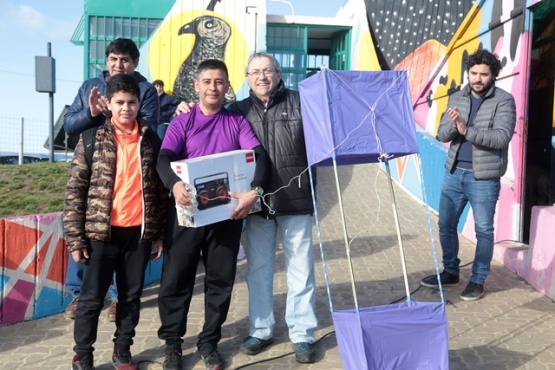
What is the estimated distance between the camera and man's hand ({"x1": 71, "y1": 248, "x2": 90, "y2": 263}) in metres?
3.28

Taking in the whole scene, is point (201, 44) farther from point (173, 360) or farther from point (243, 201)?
point (173, 360)

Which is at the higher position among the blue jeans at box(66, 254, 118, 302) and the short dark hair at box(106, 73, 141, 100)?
the short dark hair at box(106, 73, 141, 100)

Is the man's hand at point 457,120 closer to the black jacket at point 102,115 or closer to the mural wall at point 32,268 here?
the black jacket at point 102,115

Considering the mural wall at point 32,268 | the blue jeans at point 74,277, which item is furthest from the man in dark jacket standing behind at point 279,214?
the mural wall at point 32,268

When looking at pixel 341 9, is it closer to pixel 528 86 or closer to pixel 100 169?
pixel 528 86

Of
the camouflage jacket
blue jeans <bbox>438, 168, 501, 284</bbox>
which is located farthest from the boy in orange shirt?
blue jeans <bbox>438, 168, 501, 284</bbox>

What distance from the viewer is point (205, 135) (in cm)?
343

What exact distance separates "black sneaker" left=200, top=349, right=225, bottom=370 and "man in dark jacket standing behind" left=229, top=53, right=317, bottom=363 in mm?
252

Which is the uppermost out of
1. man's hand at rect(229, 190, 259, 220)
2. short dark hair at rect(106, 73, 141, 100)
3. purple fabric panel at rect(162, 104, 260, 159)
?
short dark hair at rect(106, 73, 141, 100)

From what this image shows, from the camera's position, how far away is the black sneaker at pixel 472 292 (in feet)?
16.2

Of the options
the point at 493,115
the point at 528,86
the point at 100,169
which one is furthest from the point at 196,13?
the point at 100,169

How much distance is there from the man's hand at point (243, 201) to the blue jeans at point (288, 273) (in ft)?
1.06

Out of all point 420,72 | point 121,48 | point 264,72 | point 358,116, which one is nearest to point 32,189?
point 121,48

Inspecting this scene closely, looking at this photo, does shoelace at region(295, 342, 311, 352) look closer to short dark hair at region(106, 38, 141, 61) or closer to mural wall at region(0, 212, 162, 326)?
mural wall at region(0, 212, 162, 326)
